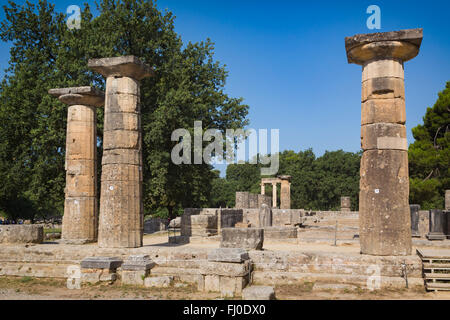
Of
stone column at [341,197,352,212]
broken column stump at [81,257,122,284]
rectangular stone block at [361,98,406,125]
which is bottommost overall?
broken column stump at [81,257,122,284]

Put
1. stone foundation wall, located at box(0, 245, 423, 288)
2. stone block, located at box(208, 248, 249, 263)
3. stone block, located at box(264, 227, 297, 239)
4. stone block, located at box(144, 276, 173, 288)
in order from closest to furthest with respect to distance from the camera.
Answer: stone block, located at box(208, 248, 249, 263)
stone foundation wall, located at box(0, 245, 423, 288)
stone block, located at box(144, 276, 173, 288)
stone block, located at box(264, 227, 297, 239)

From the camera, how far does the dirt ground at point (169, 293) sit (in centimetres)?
765

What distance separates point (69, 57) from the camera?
18.6 meters

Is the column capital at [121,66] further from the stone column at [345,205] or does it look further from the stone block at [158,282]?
the stone column at [345,205]

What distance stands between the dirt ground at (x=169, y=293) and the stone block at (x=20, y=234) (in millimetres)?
2602

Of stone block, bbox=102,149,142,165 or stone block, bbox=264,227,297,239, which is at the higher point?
stone block, bbox=102,149,142,165

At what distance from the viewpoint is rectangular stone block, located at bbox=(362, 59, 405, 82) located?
920cm

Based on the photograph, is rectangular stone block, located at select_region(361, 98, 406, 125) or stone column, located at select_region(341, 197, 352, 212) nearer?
rectangular stone block, located at select_region(361, 98, 406, 125)

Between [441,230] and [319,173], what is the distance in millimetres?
34304

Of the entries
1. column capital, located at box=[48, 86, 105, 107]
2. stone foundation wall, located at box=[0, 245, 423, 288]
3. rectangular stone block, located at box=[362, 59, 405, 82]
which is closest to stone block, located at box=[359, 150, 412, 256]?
stone foundation wall, located at box=[0, 245, 423, 288]

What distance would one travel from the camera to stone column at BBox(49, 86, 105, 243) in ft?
43.2

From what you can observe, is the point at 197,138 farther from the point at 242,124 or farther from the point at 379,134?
the point at 379,134

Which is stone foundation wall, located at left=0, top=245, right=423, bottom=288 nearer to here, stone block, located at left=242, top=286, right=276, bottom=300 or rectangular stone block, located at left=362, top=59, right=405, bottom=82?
stone block, located at left=242, top=286, right=276, bottom=300

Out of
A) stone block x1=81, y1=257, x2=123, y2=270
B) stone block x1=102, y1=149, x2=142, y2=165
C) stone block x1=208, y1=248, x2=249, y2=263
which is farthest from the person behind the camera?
stone block x1=102, y1=149, x2=142, y2=165
